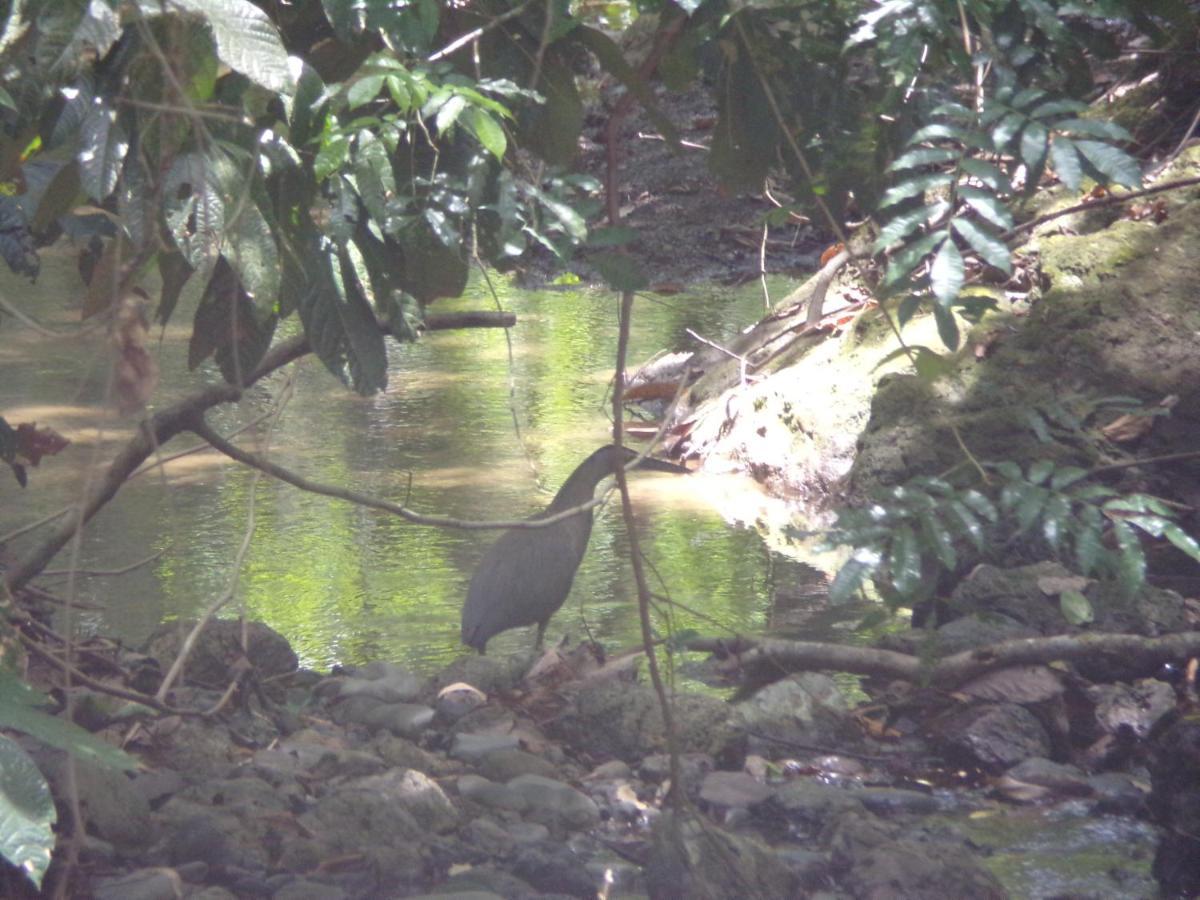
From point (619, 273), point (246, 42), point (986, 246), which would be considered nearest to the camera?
point (246, 42)

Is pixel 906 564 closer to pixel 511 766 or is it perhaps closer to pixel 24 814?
pixel 511 766

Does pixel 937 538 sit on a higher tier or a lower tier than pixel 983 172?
lower

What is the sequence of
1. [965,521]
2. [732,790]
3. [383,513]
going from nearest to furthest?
1. [965,521]
2. [732,790]
3. [383,513]

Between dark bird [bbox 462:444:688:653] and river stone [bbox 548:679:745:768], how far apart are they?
783mm

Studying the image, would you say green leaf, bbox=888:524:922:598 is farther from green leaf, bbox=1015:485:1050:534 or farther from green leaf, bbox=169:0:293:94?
green leaf, bbox=169:0:293:94

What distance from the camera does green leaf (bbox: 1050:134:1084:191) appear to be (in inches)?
78.0

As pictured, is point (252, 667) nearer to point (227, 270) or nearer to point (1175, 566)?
point (227, 270)

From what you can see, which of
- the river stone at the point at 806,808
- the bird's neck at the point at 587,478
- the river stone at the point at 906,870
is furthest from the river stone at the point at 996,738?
the bird's neck at the point at 587,478

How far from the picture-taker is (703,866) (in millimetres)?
2746

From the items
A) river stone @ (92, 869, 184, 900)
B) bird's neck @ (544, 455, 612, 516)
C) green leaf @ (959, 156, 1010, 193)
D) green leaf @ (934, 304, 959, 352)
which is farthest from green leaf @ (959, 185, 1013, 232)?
bird's neck @ (544, 455, 612, 516)

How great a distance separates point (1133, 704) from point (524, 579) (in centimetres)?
182

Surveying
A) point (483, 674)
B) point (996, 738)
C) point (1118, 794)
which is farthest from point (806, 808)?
point (483, 674)

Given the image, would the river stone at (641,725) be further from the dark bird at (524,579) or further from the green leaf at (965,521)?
the green leaf at (965,521)

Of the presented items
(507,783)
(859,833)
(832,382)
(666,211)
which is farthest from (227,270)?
(666,211)
